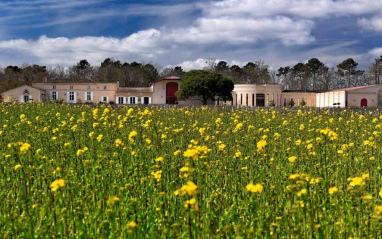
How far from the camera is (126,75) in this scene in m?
79.1

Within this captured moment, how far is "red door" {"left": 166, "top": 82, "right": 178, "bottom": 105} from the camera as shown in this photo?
59500 millimetres

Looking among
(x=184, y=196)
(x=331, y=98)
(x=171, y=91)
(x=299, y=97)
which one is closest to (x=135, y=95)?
(x=171, y=91)

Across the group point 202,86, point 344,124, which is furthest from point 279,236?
point 202,86

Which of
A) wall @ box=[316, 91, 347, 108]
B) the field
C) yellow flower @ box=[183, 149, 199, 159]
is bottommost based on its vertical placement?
the field

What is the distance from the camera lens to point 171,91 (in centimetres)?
5959

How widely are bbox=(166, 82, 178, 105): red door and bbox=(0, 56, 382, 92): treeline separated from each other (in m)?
18.8

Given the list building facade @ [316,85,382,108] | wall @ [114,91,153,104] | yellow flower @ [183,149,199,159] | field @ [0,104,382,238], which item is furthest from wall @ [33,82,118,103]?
yellow flower @ [183,149,199,159]

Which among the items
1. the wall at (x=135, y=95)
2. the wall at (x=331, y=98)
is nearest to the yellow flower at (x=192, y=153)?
the wall at (x=331, y=98)

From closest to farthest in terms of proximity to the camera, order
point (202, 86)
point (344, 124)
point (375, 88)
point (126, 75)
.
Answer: point (344, 124)
point (202, 86)
point (375, 88)
point (126, 75)

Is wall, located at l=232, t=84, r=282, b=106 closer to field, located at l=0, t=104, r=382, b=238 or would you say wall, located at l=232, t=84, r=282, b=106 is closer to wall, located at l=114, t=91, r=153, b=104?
wall, located at l=114, t=91, r=153, b=104

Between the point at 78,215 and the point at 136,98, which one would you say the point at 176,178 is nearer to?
the point at 78,215

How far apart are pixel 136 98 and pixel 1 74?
37265 mm

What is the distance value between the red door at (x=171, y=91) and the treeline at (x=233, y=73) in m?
18.8

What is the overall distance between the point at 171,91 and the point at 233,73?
32.8 metres
